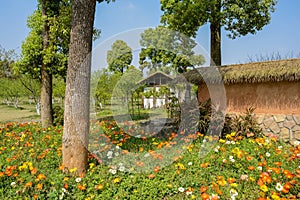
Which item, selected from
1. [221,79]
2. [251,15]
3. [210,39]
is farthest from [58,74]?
[251,15]

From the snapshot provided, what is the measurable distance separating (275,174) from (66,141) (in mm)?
3226

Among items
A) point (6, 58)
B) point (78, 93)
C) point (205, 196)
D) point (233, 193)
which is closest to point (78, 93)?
point (78, 93)

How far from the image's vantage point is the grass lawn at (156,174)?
9.84ft

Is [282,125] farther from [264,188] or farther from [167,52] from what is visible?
[167,52]

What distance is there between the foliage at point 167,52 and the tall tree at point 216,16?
80 cm

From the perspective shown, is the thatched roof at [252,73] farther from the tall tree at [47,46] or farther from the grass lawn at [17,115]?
the grass lawn at [17,115]

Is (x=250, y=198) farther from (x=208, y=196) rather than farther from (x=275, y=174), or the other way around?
(x=275, y=174)

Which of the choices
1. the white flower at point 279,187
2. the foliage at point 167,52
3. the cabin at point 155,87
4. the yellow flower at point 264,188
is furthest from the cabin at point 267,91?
the yellow flower at point 264,188

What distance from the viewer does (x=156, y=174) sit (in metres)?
3.53

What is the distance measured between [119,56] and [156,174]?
15.7ft

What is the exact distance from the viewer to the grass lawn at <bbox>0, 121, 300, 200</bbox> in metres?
3.00

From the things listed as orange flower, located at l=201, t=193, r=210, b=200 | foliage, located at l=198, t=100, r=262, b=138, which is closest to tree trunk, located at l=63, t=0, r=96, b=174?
orange flower, located at l=201, t=193, r=210, b=200

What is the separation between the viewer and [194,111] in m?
6.30

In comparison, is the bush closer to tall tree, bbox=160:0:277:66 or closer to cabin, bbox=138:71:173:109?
cabin, bbox=138:71:173:109
